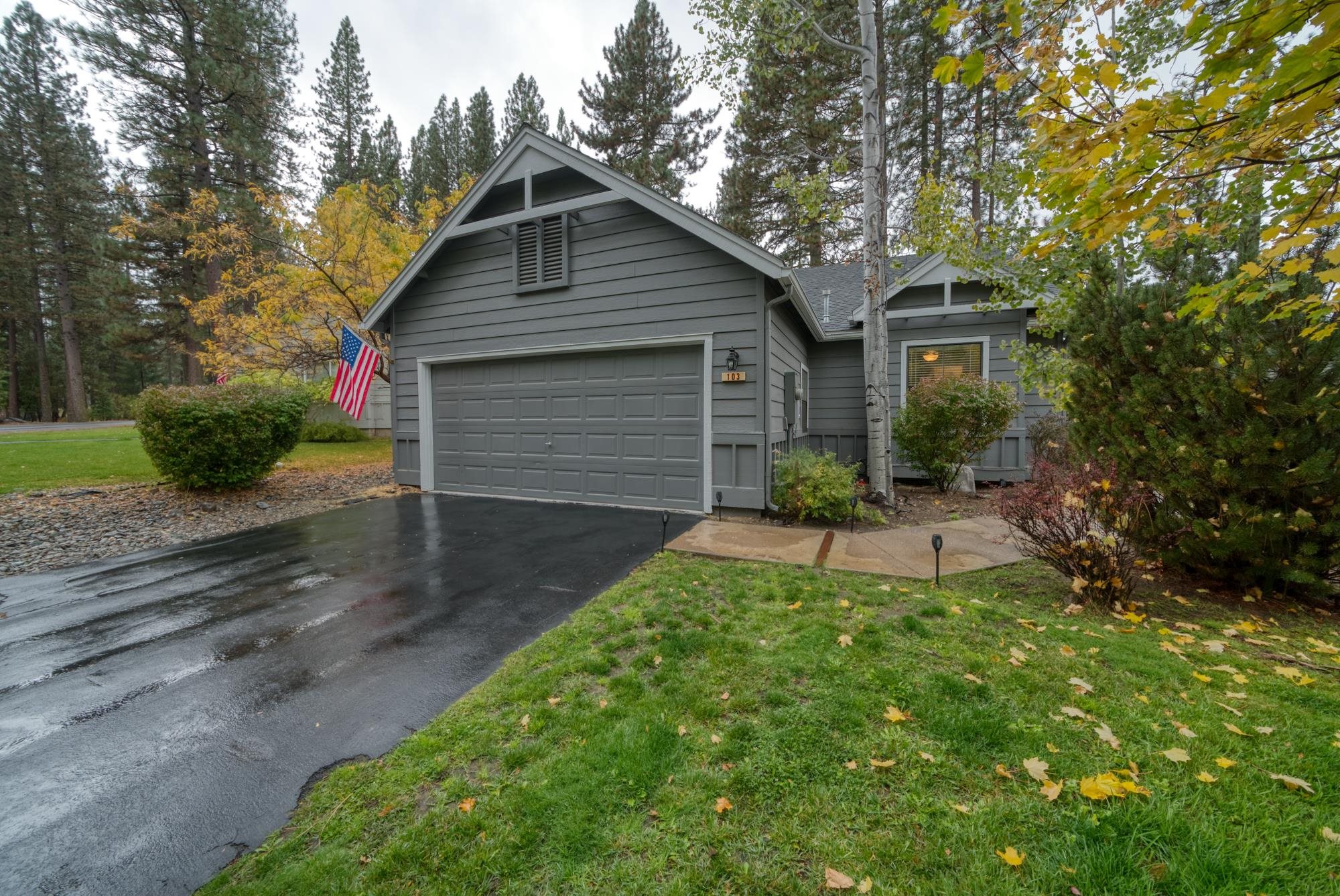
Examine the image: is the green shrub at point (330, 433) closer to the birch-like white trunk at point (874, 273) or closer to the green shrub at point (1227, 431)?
the birch-like white trunk at point (874, 273)

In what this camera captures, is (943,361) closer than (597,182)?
No

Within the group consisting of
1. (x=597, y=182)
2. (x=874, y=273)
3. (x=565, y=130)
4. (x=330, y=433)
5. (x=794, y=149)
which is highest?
(x=565, y=130)

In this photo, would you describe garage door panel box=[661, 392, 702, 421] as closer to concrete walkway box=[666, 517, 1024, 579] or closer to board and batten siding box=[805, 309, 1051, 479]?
concrete walkway box=[666, 517, 1024, 579]

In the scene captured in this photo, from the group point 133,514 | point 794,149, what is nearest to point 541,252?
point 133,514

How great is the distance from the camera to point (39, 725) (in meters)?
2.31

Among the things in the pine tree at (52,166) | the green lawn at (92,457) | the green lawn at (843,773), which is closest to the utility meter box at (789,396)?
the green lawn at (843,773)

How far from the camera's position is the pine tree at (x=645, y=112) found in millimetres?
17047

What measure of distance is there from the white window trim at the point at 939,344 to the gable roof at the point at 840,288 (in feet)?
3.83

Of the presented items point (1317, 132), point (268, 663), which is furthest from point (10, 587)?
point (1317, 132)

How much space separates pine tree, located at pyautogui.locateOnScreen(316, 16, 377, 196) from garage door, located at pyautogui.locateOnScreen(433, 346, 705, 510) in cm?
1720

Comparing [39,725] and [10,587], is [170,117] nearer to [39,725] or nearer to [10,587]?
[10,587]

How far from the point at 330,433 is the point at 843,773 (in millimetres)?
17430

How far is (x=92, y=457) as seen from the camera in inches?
407

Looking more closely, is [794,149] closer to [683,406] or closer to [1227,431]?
[683,406]
